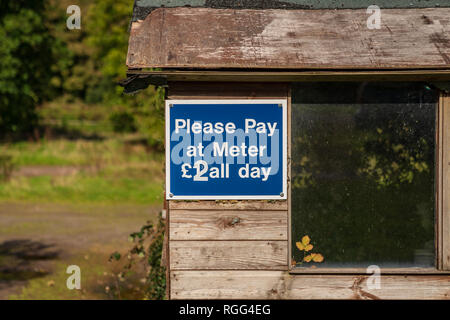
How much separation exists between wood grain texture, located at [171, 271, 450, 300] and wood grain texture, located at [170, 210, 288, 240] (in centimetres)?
34

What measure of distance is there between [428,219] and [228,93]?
7.42 ft

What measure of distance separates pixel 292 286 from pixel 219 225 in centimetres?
89

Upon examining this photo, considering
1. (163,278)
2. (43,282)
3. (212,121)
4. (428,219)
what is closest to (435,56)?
(428,219)

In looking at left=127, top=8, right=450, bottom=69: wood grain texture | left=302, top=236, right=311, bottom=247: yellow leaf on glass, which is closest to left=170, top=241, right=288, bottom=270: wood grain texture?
left=302, top=236, right=311, bottom=247: yellow leaf on glass

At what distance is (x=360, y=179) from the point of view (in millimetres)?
5777

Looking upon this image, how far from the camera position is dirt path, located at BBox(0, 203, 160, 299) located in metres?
9.45

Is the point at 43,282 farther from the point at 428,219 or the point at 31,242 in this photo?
the point at 428,219

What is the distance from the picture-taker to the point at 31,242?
40.8ft

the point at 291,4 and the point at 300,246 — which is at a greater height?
the point at 291,4
